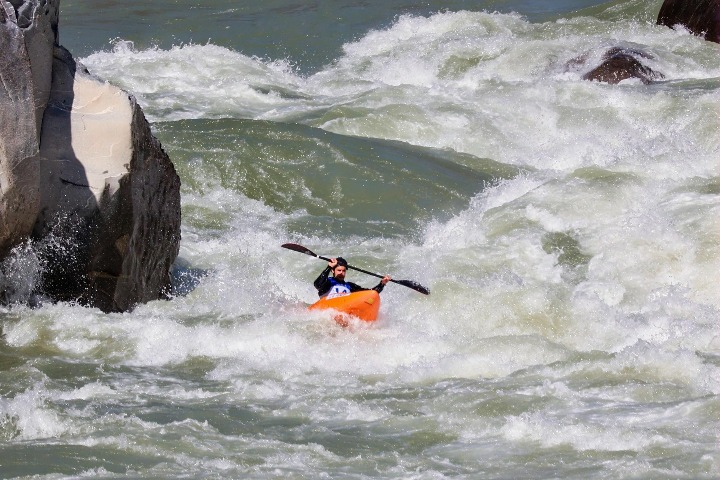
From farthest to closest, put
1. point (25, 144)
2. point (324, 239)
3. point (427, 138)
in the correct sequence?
1. point (427, 138)
2. point (324, 239)
3. point (25, 144)

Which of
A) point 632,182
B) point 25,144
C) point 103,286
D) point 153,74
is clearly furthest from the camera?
point 153,74

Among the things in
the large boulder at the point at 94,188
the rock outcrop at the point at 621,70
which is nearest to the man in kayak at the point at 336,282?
the large boulder at the point at 94,188

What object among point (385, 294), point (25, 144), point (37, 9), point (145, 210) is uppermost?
point (37, 9)

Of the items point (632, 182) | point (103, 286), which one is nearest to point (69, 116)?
point (103, 286)

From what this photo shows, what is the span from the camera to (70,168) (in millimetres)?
7668

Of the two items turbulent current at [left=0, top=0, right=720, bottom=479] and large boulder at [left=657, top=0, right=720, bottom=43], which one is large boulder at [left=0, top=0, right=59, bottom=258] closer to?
turbulent current at [left=0, top=0, right=720, bottom=479]

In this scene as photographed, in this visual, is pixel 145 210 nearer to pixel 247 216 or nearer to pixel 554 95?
pixel 247 216

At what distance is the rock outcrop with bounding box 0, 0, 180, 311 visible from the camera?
7.34 meters

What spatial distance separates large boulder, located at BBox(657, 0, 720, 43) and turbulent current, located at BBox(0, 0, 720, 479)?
25 centimetres

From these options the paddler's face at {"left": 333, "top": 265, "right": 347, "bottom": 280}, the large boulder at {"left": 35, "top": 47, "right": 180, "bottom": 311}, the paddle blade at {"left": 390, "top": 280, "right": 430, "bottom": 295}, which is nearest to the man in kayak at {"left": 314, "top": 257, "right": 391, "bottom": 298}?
the paddler's face at {"left": 333, "top": 265, "right": 347, "bottom": 280}

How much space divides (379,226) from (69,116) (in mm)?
3665

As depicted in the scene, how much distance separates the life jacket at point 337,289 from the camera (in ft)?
28.5

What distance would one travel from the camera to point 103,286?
7.96 metres

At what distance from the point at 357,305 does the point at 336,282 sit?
61 cm
